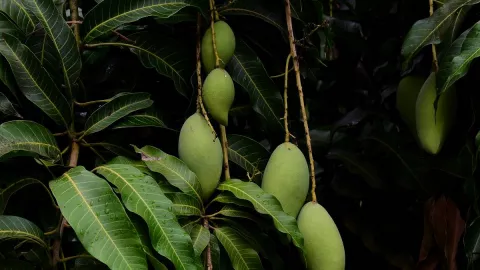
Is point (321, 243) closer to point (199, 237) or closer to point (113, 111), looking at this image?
point (199, 237)

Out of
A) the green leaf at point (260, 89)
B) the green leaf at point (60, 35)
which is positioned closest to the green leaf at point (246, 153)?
the green leaf at point (260, 89)

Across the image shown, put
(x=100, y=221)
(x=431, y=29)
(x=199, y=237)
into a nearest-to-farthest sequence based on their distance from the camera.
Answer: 1. (x=100, y=221)
2. (x=199, y=237)
3. (x=431, y=29)

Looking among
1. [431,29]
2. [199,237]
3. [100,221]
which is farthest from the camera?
[431,29]

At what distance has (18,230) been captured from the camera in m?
0.77

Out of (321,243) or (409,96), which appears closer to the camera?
(321,243)

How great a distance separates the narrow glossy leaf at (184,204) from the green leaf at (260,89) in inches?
8.0

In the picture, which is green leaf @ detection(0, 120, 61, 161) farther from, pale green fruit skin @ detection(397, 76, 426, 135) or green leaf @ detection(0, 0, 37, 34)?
pale green fruit skin @ detection(397, 76, 426, 135)

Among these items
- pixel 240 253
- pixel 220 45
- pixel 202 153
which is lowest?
pixel 240 253

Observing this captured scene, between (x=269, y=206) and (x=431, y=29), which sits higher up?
(x=431, y=29)

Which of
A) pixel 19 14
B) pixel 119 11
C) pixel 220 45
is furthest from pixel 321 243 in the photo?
pixel 19 14

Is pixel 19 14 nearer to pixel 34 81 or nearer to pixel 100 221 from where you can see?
pixel 34 81

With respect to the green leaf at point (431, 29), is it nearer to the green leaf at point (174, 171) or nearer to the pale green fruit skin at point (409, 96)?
the pale green fruit skin at point (409, 96)

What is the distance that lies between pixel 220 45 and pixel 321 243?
0.31m

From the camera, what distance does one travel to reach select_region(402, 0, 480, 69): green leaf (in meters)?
0.93
